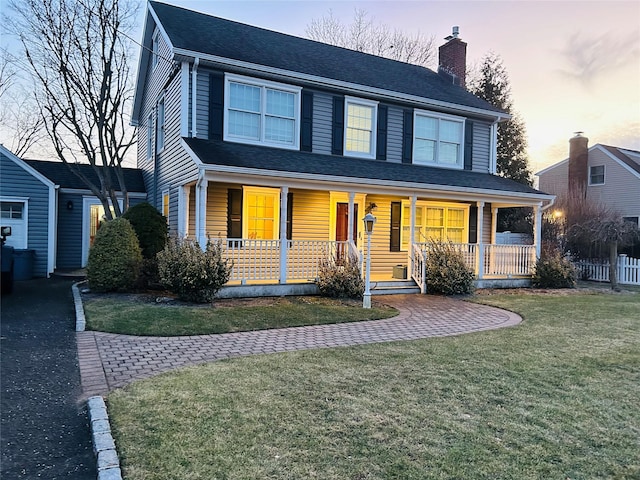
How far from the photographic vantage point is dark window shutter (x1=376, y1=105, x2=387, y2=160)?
13.6 metres

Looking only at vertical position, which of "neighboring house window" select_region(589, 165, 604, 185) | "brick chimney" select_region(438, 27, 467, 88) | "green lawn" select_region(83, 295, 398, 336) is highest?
"brick chimney" select_region(438, 27, 467, 88)

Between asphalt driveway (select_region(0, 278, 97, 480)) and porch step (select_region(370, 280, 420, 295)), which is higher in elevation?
porch step (select_region(370, 280, 420, 295))

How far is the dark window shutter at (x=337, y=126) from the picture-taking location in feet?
42.8

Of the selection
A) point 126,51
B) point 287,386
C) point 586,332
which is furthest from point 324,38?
point 287,386

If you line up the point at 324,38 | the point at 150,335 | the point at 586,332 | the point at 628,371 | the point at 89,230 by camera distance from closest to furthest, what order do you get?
the point at 628,371 → the point at 150,335 → the point at 586,332 → the point at 89,230 → the point at 324,38

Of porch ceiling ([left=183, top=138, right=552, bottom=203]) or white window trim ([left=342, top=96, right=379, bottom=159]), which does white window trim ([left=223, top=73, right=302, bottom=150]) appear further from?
white window trim ([left=342, top=96, right=379, bottom=159])

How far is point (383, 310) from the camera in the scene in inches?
368

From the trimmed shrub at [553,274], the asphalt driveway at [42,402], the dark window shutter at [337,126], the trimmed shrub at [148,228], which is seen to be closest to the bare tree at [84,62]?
the trimmed shrub at [148,228]

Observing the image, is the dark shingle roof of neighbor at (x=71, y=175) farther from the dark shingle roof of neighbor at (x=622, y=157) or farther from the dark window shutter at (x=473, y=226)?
A: the dark shingle roof of neighbor at (x=622, y=157)

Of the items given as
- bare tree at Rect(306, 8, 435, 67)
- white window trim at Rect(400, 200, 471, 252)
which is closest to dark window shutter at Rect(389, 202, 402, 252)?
white window trim at Rect(400, 200, 471, 252)

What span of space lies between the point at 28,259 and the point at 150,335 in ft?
29.5

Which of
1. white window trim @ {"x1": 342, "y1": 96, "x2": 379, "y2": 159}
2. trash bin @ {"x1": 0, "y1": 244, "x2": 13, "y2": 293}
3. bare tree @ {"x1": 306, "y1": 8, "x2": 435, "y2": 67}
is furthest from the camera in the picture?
bare tree @ {"x1": 306, "y1": 8, "x2": 435, "y2": 67}

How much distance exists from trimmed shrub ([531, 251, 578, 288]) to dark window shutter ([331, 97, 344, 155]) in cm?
746

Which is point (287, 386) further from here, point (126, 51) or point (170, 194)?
point (126, 51)
